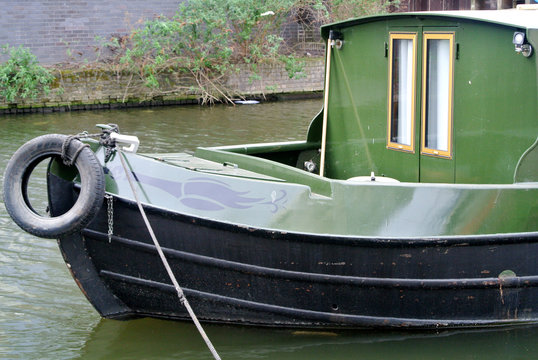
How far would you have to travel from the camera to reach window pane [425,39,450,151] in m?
5.82

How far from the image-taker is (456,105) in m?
5.79

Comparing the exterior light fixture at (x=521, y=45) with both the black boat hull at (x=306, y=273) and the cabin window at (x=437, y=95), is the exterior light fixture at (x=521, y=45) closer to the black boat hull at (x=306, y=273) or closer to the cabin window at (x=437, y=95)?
the cabin window at (x=437, y=95)

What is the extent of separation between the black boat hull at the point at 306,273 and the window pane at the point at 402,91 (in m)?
1.24

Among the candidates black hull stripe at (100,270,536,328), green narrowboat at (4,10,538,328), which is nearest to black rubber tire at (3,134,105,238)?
green narrowboat at (4,10,538,328)

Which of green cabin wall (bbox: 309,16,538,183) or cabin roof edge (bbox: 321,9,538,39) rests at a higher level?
cabin roof edge (bbox: 321,9,538,39)

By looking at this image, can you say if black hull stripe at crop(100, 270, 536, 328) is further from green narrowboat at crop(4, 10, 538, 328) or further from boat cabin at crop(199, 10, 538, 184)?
boat cabin at crop(199, 10, 538, 184)

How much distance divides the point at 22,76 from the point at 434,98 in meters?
13.3

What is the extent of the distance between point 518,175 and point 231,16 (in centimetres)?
1515

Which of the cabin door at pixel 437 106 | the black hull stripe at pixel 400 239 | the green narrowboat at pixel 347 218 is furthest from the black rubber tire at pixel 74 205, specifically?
the cabin door at pixel 437 106

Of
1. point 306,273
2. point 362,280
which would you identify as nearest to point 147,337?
point 306,273

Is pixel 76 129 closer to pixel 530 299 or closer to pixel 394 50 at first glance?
pixel 394 50

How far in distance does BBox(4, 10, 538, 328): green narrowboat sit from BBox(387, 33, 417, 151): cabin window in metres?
0.05

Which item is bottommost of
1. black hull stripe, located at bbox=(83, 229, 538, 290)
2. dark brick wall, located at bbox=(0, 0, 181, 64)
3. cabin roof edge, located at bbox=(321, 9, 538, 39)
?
black hull stripe, located at bbox=(83, 229, 538, 290)

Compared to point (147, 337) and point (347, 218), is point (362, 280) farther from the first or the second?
point (147, 337)
